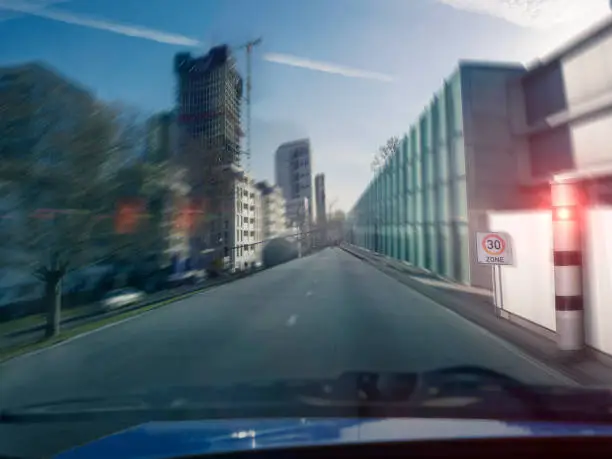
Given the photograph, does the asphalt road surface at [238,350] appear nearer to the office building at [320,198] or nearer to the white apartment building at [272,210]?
the white apartment building at [272,210]

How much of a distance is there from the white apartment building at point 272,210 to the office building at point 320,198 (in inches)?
18.6

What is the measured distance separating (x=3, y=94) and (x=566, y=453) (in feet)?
17.6

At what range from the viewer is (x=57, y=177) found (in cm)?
473

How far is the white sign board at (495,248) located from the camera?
292 inches

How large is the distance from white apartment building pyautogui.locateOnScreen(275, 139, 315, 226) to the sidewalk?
340 cm

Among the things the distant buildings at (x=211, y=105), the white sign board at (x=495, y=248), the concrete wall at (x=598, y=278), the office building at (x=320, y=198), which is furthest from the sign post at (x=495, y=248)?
the distant buildings at (x=211, y=105)

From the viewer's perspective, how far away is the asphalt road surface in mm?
4445

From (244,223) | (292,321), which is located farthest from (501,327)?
(244,223)

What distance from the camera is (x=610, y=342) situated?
16.8 ft

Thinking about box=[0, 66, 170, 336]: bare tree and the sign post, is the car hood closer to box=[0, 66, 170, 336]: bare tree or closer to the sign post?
box=[0, 66, 170, 336]: bare tree

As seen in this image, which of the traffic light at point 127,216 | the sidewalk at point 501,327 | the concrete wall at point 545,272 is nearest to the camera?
the sidewalk at point 501,327

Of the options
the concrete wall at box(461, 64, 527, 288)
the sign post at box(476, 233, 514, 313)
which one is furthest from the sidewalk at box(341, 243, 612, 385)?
the sign post at box(476, 233, 514, 313)

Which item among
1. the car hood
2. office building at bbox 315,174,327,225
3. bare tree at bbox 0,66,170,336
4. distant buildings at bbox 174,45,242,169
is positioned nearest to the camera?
the car hood

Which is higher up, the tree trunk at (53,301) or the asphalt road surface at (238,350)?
the tree trunk at (53,301)
